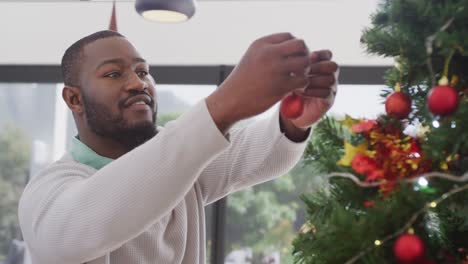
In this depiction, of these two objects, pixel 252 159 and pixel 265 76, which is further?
pixel 252 159

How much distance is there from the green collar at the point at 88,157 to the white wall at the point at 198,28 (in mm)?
1987

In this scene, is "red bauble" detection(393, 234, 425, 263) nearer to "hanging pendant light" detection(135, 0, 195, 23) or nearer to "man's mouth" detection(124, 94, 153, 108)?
"man's mouth" detection(124, 94, 153, 108)

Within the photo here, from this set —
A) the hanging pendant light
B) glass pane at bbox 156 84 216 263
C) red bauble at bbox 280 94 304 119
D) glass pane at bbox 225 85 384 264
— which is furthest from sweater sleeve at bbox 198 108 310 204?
glass pane at bbox 156 84 216 263

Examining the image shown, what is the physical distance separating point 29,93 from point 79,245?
276 cm

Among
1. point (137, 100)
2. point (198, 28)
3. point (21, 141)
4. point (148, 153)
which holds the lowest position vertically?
point (21, 141)

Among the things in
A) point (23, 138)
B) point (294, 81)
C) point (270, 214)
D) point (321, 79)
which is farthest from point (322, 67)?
point (23, 138)

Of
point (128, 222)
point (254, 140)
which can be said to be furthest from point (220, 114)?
point (254, 140)

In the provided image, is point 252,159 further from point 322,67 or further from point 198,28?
point 198,28

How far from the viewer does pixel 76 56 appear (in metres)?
1.21

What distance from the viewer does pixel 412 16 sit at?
2.21ft

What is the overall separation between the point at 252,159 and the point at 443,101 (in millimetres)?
539

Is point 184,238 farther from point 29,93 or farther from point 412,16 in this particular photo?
point 29,93

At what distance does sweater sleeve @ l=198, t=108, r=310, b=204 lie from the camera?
977 mm

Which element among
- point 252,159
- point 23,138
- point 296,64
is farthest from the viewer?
point 23,138
